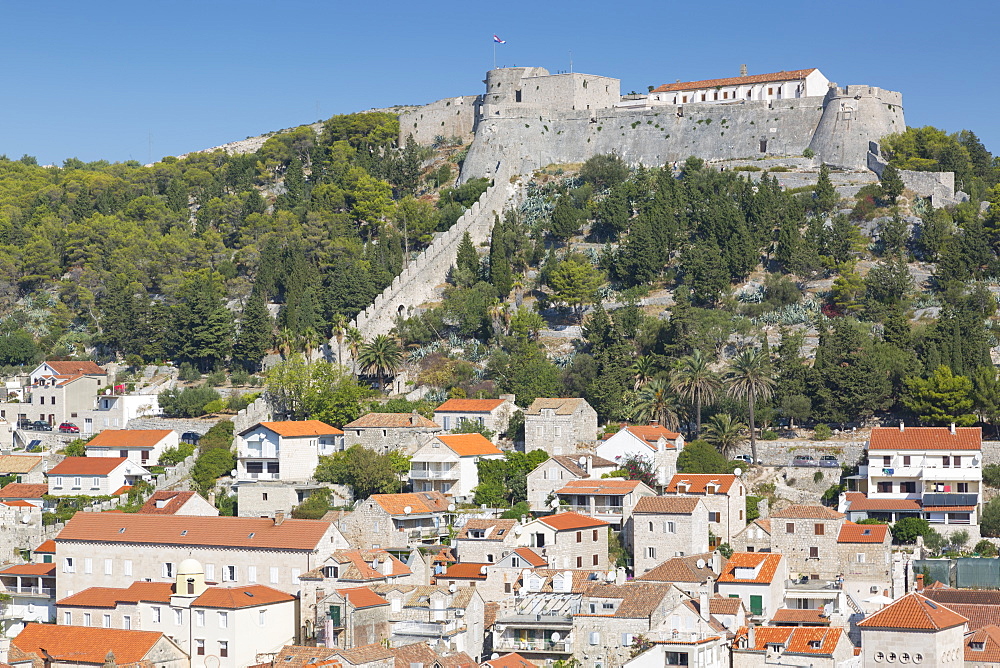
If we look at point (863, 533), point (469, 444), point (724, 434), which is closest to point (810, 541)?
point (863, 533)

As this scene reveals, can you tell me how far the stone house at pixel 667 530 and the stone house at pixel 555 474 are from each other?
530 cm

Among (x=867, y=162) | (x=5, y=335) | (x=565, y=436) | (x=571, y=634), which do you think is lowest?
(x=571, y=634)

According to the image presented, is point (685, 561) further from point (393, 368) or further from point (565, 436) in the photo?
point (393, 368)

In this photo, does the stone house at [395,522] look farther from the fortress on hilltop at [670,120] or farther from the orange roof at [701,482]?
the fortress on hilltop at [670,120]

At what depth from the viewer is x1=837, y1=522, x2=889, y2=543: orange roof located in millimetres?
57031

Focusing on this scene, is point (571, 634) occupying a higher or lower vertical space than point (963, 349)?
lower

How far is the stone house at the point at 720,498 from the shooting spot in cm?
6012

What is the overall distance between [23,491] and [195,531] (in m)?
13.9

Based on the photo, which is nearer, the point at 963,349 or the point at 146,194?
the point at 963,349

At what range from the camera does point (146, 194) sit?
4621 inches

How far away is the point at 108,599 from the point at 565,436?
20.6m

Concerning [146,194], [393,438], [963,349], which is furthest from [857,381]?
[146,194]

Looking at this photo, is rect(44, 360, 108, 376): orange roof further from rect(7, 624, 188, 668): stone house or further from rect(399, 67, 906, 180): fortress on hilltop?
rect(7, 624, 188, 668): stone house

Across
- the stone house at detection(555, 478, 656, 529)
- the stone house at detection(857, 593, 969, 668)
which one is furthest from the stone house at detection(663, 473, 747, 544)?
the stone house at detection(857, 593, 969, 668)
